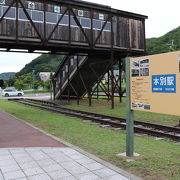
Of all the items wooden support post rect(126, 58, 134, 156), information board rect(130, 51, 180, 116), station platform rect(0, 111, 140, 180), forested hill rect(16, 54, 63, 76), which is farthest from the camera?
forested hill rect(16, 54, 63, 76)

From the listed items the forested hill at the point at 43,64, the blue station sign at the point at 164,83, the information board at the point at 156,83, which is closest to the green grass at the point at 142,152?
the information board at the point at 156,83

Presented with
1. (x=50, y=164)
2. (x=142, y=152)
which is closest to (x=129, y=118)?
(x=142, y=152)

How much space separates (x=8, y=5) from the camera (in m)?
15.9

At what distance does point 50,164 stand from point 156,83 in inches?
115

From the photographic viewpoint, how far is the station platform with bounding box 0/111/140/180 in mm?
4453

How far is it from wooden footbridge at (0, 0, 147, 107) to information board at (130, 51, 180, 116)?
12.3 metres

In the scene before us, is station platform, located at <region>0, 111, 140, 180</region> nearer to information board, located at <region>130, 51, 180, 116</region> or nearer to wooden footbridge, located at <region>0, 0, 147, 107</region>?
information board, located at <region>130, 51, 180, 116</region>

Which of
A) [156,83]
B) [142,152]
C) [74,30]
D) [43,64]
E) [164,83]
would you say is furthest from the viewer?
[43,64]

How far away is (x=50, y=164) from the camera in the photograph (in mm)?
5145

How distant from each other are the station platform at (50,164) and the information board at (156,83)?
1571mm

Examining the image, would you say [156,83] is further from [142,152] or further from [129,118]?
[142,152]

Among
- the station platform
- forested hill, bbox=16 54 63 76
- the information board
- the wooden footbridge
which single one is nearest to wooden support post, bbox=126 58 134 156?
the information board

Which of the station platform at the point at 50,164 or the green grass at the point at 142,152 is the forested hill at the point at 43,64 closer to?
the green grass at the point at 142,152

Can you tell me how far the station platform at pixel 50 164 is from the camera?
4.45m
